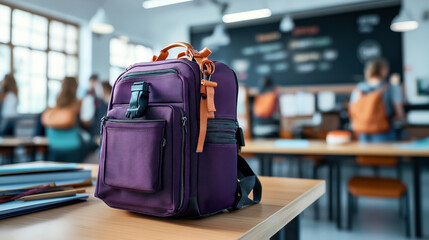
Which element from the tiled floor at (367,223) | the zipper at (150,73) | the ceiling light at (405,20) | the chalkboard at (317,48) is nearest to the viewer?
the zipper at (150,73)

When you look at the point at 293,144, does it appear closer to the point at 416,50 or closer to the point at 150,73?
the point at 150,73

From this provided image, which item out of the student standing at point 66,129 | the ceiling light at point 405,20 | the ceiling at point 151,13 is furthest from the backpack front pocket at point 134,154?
the ceiling at point 151,13

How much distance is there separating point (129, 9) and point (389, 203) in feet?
21.5

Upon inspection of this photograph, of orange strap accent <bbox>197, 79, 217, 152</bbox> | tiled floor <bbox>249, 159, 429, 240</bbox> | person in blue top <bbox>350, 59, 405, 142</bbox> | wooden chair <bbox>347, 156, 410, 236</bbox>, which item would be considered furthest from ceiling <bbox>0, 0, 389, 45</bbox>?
orange strap accent <bbox>197, 79, 217, 152</bbox>

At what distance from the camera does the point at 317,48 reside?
7.77 meters

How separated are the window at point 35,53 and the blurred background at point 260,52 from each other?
2 cm

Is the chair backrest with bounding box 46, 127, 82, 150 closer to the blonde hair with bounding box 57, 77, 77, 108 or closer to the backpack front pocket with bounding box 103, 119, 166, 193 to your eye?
the blonde hair with bounding box 57, 77, 77, 108

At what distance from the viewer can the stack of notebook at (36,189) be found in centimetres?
68

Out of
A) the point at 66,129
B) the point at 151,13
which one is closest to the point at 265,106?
the point at 66,129

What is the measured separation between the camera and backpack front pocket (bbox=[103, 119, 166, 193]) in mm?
613

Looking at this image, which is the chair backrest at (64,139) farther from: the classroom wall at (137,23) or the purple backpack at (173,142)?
the classroom wall at (137,23)

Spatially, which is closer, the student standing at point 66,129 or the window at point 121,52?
the student standing at point 66,129

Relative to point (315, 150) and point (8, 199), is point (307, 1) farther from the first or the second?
point (8, 199)

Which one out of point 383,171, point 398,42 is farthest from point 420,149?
point 398,42
